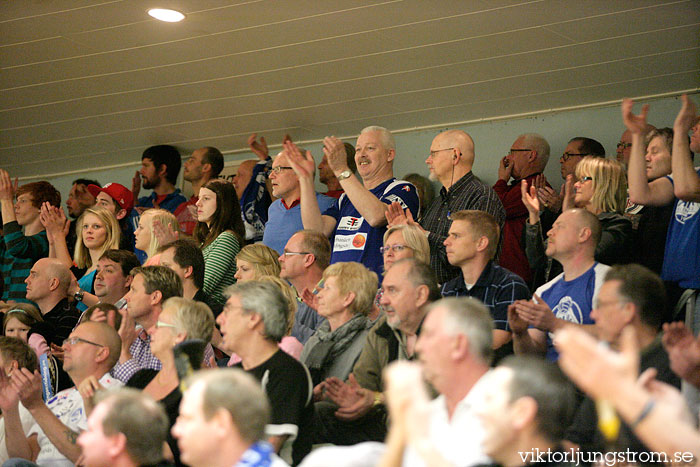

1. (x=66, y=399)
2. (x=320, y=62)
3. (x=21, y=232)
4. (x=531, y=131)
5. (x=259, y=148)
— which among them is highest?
(x=320, y=62)

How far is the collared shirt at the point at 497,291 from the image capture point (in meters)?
3.81

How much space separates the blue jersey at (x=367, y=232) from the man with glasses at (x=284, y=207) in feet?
1.49

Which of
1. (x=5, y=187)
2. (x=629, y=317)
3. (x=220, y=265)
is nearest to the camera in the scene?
(x=629, y=317)

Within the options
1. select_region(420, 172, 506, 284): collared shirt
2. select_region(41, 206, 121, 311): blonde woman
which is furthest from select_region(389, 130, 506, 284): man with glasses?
select_region(41, 206, 121, 311): blonde woman

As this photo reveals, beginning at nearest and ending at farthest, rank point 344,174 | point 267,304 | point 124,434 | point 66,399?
point 124,434 < point 267,304 < point 66,399 < point 344,174

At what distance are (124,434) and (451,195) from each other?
2.68m

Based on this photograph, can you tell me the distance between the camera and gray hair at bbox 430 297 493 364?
2693 mm

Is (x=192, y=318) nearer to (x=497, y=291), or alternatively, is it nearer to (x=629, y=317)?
(x=497, y=291)

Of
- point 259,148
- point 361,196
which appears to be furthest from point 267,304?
point 259,148

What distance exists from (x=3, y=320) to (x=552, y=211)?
329 centimetres

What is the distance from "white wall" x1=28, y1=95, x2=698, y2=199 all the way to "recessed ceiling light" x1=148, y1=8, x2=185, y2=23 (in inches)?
82.6

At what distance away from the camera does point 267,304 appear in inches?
135

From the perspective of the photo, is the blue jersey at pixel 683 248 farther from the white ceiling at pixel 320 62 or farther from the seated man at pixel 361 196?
the seated man at pixel 361 196

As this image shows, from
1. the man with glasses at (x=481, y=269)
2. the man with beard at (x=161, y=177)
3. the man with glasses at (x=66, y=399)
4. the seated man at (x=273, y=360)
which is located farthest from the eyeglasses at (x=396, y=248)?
the man with beard at (x=161, y=177)
